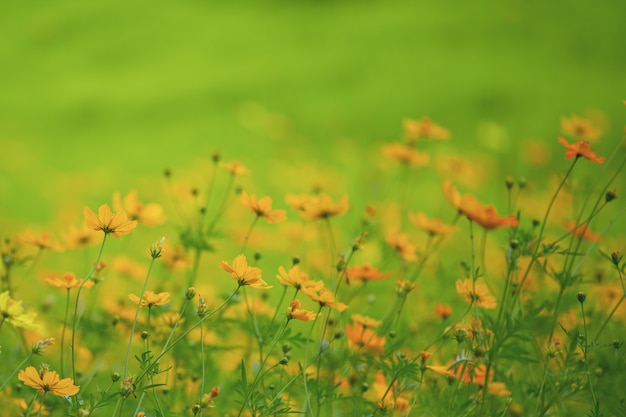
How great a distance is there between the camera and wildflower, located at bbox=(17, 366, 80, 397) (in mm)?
738

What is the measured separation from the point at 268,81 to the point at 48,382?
16.0 feet

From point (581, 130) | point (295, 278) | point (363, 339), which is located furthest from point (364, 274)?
point (581, 130)

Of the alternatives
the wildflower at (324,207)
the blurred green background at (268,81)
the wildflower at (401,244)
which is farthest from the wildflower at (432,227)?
the blurred green background at (268,81)

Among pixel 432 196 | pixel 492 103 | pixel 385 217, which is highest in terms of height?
pixel 385 217

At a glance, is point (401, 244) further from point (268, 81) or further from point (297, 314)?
point (268, 81)

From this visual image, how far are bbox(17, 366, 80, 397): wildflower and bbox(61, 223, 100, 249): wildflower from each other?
467 mm

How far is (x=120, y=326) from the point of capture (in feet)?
3.90

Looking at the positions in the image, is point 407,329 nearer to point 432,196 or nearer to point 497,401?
point 497,401

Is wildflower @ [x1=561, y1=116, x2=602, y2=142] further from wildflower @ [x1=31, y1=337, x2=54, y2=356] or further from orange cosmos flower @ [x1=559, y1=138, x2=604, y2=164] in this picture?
wildflower @ [x1=31, y1=337, x2=54, y2=356]

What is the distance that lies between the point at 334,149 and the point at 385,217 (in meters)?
2.35

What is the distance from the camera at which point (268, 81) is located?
215 inches

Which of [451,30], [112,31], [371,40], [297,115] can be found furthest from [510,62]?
[112,31]

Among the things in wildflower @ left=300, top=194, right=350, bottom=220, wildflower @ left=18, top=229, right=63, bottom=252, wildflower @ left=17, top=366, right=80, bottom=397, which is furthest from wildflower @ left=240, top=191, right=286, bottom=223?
wildflower @ left=17, top=366, right=80, bottom=397

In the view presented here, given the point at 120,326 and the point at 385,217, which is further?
the point at 385,217
